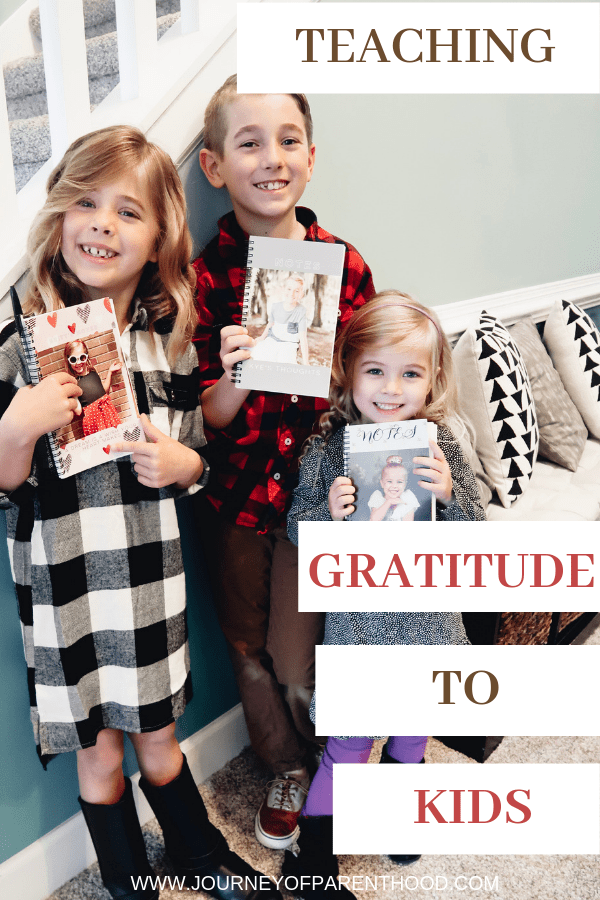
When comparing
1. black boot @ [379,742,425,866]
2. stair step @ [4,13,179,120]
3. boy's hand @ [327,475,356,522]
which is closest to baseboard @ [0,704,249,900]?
black boot @ [379,742,425,866]

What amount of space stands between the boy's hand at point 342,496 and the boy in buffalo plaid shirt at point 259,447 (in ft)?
0.51

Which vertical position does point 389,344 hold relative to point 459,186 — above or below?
below

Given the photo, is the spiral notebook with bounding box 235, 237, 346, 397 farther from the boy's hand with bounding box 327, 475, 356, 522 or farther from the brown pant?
the brown pant

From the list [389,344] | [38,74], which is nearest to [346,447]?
[389,344]

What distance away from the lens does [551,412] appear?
1896 mm

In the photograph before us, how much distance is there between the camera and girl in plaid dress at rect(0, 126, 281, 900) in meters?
0.95

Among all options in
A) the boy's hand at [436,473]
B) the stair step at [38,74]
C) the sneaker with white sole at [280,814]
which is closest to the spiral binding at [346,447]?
the boy's hand at [436,473]

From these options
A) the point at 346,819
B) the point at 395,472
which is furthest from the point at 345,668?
the point at 395,472

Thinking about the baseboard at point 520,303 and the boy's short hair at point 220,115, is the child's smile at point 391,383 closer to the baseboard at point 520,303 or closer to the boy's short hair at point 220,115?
the boy's short hair at point 220,115

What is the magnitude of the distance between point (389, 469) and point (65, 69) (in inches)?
30.5

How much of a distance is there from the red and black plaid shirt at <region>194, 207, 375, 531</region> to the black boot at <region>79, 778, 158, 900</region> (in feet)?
1.63

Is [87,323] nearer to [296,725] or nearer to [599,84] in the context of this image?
[296,725]

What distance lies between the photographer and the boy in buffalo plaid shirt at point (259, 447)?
110 cm

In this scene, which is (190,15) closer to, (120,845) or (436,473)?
(436,473)
